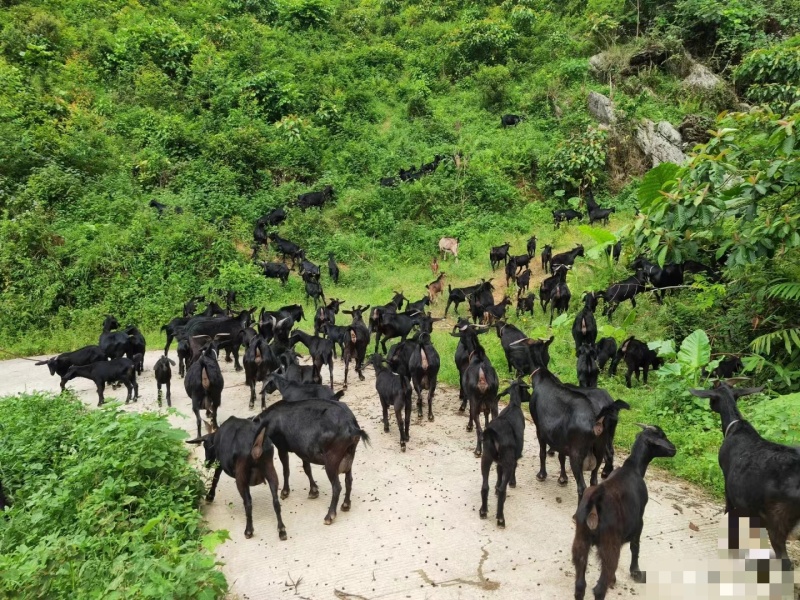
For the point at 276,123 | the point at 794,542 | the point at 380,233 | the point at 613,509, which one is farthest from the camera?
the point at 276,123

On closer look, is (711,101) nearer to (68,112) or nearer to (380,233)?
(380,233)

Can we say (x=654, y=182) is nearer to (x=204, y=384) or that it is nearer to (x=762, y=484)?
(x=762, y=484)

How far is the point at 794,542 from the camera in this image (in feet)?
17.2

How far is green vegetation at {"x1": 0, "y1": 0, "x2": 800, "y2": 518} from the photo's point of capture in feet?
26.8

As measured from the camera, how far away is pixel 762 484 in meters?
4.43

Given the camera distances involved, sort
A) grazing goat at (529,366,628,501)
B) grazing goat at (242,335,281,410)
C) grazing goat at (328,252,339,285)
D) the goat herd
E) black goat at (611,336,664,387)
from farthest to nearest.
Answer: grazing goat at (328,252,339,285)
black goat at (611,336,664,387)
grazing goat at (242,335,281,410)
grazing goat at (529,366,628,501)
the goat herd

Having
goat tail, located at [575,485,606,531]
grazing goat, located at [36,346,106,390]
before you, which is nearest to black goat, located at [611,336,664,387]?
goat tail, located at [575,485,606,531]

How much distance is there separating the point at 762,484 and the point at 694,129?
1818cm

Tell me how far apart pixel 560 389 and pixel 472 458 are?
66.7 inches

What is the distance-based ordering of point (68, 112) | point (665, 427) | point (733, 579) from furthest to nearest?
point (68, 112) < point (665, 427) < point (733, 579)

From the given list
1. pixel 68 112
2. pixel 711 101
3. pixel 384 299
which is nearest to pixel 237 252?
pixel 384 299

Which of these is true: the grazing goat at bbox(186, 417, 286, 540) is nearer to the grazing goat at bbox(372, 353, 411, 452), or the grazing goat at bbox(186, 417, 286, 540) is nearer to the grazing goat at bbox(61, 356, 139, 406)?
the grazing goat at bbox(372, 353, 411, 452)

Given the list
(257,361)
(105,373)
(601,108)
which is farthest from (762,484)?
(601,108)
